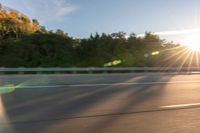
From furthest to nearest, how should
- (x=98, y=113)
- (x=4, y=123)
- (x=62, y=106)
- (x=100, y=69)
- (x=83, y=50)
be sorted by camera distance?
(x=83, y=50) → (x=100, y=69) → (x=62, y=106) → (x=98, y=113) → (x=4, y=123)

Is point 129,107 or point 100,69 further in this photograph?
point 100,69

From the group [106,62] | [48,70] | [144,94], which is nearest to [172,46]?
[106,62]

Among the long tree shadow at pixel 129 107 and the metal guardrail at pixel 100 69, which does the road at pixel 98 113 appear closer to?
the long tree shadow at pixel 129 107

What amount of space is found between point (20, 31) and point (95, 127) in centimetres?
4400

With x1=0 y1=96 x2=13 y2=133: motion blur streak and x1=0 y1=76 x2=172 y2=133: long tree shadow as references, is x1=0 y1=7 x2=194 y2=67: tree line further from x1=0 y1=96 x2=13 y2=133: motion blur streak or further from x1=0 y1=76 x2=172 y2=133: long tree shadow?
x1=0 y1=96 x2=13 y2=133: motion blur streak

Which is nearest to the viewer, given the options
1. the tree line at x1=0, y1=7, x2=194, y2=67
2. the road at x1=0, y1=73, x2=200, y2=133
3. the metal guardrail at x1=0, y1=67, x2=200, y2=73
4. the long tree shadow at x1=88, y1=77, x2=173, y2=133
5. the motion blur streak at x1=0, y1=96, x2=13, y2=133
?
the motion blur streak at x1=0, y1=96, x2=13, y2=133

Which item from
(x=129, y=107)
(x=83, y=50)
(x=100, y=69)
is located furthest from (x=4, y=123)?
(x=83, y=50)

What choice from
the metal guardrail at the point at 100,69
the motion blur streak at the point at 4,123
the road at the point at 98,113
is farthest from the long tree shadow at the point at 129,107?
the metal guardrail at the point at 100,69

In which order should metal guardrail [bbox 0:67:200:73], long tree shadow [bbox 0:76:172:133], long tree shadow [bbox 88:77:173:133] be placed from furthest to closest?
metal guardrail [bbox 0:67:200:73] < long tree shadow [bbox 0:76:172:133] < long tree shadow [bbox 88:77:173:133]

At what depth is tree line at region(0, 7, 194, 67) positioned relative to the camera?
39.4m

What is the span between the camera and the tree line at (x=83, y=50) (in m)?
39.4

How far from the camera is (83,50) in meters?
43.2

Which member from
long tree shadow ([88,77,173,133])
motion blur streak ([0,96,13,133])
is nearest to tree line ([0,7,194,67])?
long tree shadow ([88,77,173,133])

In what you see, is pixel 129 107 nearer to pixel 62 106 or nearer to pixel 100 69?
pixel 62 106
